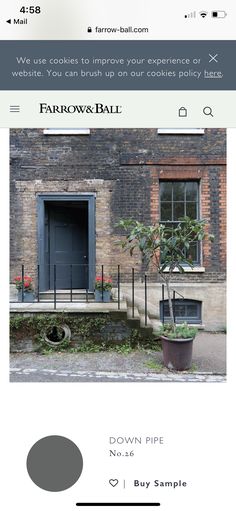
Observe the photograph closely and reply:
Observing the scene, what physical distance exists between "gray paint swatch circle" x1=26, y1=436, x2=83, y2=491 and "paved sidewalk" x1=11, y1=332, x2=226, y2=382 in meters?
2.26

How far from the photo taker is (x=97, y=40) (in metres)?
1.33

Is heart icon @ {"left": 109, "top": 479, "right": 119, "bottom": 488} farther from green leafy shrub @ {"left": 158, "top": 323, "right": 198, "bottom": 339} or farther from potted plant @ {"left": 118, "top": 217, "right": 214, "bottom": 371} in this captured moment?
green leafy shrub @ {"left": 158, "top": 323, "right": 198, "bottom": 339}

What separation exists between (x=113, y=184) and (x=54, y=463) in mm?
5865

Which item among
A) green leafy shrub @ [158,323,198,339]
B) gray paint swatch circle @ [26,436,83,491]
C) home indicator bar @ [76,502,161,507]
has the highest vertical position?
gray paint swatch circle @ [26,436,83,491]

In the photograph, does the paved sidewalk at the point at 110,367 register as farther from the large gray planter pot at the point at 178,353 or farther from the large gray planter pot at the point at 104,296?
the large gray planter pot at the point at 104,296

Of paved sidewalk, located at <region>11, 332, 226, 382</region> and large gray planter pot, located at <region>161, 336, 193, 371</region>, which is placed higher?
large gray planter pot, located at <region>161, 336, 193, 371</region>

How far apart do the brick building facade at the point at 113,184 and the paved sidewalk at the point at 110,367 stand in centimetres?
211

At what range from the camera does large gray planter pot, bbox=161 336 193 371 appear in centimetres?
397

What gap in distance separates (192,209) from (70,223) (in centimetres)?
303

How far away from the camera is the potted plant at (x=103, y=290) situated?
19.1 ft

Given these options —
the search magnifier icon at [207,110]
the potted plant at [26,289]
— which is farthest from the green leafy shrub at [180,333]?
the search magnifier icon at [207,110]

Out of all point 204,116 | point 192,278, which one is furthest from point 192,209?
point 204,116

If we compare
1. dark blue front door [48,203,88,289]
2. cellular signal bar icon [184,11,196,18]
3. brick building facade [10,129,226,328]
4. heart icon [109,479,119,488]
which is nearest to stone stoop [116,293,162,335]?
brick building facade [10,129,226,328]

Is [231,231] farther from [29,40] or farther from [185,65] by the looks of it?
[29,40]
